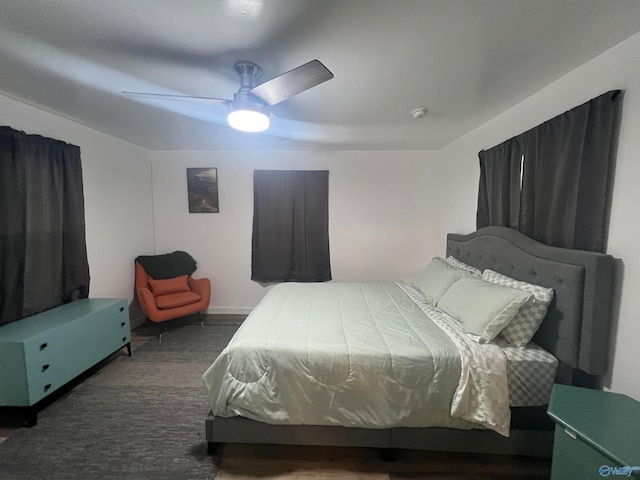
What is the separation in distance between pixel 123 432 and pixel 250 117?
2.25 m

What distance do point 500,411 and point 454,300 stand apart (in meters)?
0.74

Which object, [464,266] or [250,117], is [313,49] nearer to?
[250,117]

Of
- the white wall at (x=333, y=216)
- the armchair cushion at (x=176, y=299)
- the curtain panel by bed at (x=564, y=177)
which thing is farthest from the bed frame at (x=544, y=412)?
the white wall at (x=333, y=216)

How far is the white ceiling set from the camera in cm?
116

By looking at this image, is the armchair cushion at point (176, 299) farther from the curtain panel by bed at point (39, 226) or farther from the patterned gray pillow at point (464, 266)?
the patterned gray pillow at point (464, 266)

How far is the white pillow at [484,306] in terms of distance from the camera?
1626 mm

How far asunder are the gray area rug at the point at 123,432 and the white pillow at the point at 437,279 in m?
2.01

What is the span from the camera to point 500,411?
57.2 inches

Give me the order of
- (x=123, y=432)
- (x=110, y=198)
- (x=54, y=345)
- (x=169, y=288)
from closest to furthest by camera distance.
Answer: (x=123, y=432)
(x=54, y=345)
(x=110, y=198)
(x=169, y=288)

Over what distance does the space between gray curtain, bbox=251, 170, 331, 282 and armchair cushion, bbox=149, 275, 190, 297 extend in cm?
89

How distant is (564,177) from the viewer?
5.49 feet

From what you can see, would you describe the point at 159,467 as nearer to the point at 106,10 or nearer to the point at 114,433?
the point at 114,433

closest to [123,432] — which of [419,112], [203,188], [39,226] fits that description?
[39,226]

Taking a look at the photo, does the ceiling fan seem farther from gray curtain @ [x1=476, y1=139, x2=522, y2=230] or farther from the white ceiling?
gray curtain @ [x1=476, y1=139, x2=522, y2=230]
